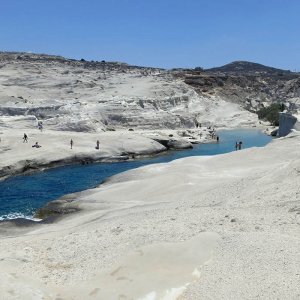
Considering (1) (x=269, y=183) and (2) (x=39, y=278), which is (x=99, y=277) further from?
(1) (x=269, y=183)

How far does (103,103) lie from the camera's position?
74000mm

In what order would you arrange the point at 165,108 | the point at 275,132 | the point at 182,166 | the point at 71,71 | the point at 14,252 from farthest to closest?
the point at 71,71 → the point at 165,108 → the point at 275,132 → the point at 182,166 → the point at 14,252

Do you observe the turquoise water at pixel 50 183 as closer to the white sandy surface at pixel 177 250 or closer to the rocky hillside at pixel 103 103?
the white sandy surface at pixel 177 250

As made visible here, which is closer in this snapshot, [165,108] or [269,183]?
[269,183]

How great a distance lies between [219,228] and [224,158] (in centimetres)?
2031

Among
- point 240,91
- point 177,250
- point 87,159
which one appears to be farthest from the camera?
point 240,91

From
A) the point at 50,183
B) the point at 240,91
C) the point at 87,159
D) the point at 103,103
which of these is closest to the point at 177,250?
the point at 50,183

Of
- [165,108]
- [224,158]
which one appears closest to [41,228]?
[224,158]

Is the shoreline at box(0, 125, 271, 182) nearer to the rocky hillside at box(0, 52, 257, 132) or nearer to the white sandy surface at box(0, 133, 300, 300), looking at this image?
the rocky hillside at box(0, 52, 257, 132)

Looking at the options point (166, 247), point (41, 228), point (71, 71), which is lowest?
→ point (41, 228)

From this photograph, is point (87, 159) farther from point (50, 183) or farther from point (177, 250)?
point (177, 250)

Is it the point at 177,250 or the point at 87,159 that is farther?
the point at 87,159

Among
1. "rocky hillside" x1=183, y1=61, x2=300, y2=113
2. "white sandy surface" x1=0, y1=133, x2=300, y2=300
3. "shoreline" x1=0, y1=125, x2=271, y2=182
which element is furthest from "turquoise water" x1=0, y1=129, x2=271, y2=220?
"rocky hillside" x1=183, y1=61, x2=300, y2=113

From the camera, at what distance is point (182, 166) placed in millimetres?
35594
